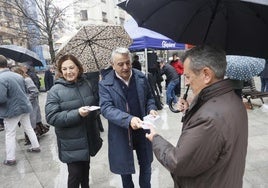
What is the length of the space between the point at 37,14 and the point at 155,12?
57.7ft

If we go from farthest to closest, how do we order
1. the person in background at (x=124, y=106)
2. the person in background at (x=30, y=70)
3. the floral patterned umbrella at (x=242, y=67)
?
the person in background at (x=30, y=70) < the floral patterned umbrella at (x=242, y=67) < the person in background at (x=124, y=106)

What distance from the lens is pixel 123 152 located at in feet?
9.86

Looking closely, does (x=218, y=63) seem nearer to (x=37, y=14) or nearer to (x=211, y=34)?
(x=211, y=34)

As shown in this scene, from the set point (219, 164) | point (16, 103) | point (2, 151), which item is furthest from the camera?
point (2, 151)

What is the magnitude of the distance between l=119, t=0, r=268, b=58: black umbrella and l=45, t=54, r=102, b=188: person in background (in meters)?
1.05

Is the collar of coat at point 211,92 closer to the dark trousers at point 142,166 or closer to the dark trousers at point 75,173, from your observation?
the dark trousers at point 142,166

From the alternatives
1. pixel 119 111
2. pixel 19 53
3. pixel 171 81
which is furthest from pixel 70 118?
pixel 171 81

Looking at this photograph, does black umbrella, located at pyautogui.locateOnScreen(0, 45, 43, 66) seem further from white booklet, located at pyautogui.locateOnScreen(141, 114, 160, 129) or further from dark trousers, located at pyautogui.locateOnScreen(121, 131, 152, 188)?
white booklet, located at pyautogui.locateOnScreen(141, 114, 160, 129)

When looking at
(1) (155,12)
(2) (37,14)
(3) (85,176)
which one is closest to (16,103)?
(3) (85,176)

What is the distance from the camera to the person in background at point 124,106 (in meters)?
2.88

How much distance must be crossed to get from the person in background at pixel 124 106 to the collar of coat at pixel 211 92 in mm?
1073

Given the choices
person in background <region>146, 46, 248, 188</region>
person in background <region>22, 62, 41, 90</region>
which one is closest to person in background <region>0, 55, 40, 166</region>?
person in background <region>22, 62, 41, 90</region>

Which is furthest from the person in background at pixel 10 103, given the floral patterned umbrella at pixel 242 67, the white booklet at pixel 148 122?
the floral patterned umbrella at pixel 242 67

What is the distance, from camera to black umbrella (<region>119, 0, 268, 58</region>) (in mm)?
2088
